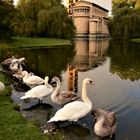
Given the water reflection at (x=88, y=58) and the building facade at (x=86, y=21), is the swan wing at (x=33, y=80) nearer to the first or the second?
the water reflection at (x=88, y=58)

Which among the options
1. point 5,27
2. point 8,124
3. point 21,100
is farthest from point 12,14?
point 8,124

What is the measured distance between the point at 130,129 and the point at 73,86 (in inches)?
275

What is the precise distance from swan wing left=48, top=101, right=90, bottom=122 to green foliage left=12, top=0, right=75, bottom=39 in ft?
150

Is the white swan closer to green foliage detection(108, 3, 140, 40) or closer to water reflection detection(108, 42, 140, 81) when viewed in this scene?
water reflection detection(108, 42, 140, 81)

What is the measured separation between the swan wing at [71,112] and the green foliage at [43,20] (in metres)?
45.8

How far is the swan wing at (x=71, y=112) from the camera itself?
9.96 m

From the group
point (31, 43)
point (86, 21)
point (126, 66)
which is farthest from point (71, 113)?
point (86, 21)

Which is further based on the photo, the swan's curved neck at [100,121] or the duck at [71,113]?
the duck at [71,113]

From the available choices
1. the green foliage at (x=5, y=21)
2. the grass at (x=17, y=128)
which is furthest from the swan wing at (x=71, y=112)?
the green foliage at (x=5, y=21)

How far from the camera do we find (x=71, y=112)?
33.2 ft

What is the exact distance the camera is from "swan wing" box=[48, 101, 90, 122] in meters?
9.96

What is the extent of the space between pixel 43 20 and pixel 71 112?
48.4 meters

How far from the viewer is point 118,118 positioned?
1133 cm

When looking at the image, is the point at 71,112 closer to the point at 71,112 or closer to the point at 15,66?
the point at 71,112
